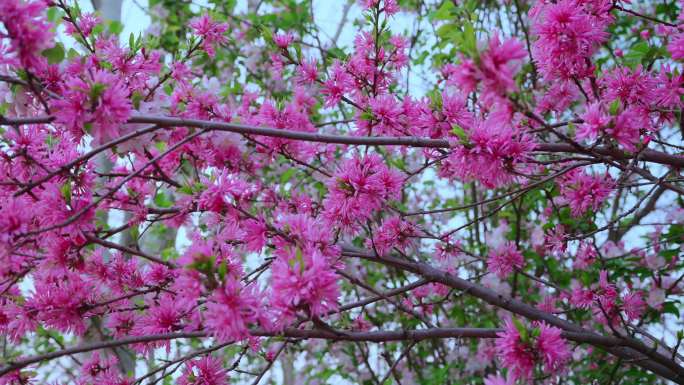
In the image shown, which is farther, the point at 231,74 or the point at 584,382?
the point at 231,74

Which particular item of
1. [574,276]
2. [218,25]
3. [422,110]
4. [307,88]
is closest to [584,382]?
[574,276]

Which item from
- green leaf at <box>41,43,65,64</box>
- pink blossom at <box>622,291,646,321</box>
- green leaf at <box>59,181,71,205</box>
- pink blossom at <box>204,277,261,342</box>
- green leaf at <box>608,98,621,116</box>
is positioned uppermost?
green leaf at <box>41,43,65,64</box>

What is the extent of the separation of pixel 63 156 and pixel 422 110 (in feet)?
3.93

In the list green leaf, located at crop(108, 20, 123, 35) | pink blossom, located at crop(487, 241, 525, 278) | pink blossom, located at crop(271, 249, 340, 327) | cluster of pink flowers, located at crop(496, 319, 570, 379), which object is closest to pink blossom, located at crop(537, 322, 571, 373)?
cluster of pink flowers, located at crop(496, 319, 570, 379)

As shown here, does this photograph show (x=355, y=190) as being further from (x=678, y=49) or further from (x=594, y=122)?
(x=678, y=49)

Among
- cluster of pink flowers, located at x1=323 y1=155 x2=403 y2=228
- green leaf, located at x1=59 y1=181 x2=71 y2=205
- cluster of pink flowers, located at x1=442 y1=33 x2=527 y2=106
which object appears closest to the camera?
cluster of pink flowers, located at x1=442 y1=33 x2=527 y2=106

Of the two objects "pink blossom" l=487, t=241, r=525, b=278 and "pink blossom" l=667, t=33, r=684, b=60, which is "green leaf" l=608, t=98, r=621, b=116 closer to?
"pink blossom" l=667, t=33, r=684, b=60

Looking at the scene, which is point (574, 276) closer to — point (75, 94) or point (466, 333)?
point (466, 333)

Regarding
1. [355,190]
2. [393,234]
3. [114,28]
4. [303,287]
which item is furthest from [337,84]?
[114,28]

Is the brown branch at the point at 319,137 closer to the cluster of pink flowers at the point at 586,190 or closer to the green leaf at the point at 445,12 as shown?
the cluster of pink flowers at the point at 586,190

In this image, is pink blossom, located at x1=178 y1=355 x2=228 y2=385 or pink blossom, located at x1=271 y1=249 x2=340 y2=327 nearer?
pink blossom, located at x1=271 y1=249 x2=340 y2=327

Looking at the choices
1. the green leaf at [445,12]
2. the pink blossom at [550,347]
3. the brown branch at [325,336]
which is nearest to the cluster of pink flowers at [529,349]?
the pink blossom at [550,347]

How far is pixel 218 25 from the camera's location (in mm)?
2486

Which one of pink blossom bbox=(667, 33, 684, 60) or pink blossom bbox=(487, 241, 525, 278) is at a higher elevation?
pink blossom bbox=(667, 33, 684, 60)
